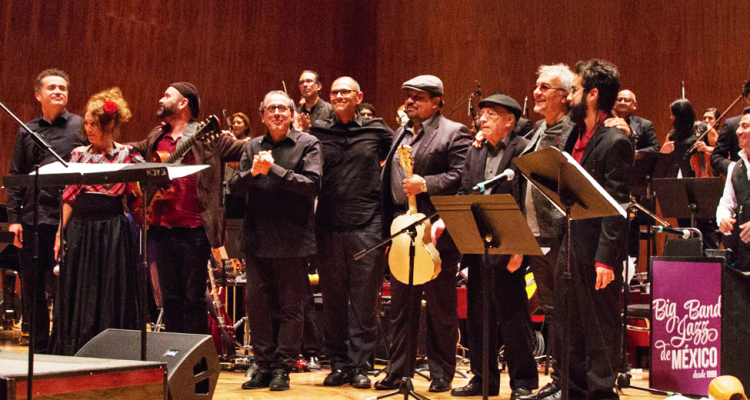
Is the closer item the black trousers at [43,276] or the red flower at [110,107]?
the red flower at [110,107]

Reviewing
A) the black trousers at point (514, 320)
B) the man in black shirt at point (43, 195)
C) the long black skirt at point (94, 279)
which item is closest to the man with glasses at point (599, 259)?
the black trousers at point (514, 320)

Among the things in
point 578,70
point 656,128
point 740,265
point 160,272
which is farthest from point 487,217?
point 656,128

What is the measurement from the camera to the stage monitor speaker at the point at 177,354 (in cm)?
367

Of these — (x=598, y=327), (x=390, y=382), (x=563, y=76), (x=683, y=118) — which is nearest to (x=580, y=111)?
(x=563, y=76)

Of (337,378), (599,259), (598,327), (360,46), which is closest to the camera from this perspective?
(599,259)

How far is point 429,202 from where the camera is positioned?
4.66m

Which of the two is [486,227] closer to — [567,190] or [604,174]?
→ [567,190]

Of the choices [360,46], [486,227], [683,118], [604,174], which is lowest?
[486,227]

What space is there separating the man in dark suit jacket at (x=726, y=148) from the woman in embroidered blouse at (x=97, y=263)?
4451 mm

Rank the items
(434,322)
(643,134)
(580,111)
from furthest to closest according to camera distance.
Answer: (643,134) < (434,322) < (580,111)

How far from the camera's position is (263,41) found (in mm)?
10070

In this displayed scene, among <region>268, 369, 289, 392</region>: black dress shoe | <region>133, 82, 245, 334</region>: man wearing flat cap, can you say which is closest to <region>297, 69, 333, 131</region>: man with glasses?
<region>133, 82, 245, 334</region>: man wearing flat cap

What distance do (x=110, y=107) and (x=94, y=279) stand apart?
976 millimetres

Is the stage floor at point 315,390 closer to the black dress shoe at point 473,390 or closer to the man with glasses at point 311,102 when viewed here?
→ the black dress shoe at point 473,390
